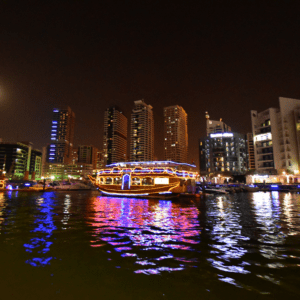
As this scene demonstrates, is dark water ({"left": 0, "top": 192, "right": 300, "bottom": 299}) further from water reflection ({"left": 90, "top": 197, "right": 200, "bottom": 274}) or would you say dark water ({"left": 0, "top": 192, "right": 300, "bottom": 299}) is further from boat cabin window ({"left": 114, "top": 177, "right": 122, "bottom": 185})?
boat cabin window ({"left": 114, "top": 177, "right": 122, "bottom": 185})

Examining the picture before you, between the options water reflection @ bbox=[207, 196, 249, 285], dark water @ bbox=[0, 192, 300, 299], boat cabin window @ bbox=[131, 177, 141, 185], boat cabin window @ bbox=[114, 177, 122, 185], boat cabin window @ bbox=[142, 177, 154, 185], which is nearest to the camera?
dark water @ bbox=[0, 192, 300, 299]

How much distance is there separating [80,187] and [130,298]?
9113cm

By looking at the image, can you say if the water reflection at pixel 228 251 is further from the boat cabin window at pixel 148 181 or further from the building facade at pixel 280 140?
the building facade at pixel 280 140

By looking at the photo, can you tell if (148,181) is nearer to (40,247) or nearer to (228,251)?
(40,247)

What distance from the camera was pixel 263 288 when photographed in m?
5.66

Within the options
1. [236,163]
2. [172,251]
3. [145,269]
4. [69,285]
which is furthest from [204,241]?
[236,163]

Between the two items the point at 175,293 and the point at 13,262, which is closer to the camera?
the point at 175,293

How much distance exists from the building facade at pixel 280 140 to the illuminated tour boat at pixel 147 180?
54.6 meters

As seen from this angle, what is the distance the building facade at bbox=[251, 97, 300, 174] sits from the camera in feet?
267

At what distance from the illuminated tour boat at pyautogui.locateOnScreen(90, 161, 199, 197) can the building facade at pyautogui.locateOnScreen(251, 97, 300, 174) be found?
5461cm

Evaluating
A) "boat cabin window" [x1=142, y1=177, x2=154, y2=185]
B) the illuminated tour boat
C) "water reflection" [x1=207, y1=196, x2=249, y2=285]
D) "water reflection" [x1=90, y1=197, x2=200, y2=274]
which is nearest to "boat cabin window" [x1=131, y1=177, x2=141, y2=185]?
the illuminated tour boat

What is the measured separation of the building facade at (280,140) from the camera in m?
81.4

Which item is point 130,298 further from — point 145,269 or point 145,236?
point 145,236

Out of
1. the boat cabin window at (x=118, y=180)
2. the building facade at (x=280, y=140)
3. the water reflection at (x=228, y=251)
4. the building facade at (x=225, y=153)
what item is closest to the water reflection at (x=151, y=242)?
the water reflection at (x=228, y=251)
